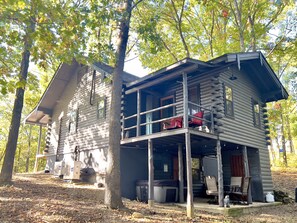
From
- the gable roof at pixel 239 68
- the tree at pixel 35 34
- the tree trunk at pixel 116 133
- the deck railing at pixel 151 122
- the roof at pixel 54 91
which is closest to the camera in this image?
the tree at pixel 35 34

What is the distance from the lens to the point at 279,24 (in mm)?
21516

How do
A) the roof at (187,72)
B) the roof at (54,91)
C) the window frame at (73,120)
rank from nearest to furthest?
the roof at (187,72) < the window frame at (73,120) < the roof at (54,91)

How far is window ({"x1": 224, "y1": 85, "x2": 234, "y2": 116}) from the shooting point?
39.5 feet

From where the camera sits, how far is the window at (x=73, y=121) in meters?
16.6

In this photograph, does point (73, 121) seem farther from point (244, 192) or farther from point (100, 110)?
point (244, 192)

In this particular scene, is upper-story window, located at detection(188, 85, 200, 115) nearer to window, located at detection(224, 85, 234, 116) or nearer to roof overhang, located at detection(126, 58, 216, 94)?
roof overhang, located at detection(126, 58, 216, 94)

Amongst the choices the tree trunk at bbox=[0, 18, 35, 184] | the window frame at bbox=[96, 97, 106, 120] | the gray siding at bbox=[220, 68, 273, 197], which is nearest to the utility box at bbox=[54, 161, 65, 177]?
the window frame at bbox=[96, 97, 106, 120]

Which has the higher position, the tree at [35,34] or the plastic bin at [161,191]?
the tree at [35,34]

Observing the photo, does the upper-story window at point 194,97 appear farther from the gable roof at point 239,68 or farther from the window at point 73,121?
the window at point 73,121

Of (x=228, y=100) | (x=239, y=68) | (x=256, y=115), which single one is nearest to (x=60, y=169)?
(x=228, y=100)

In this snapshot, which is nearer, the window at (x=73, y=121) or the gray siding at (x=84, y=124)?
the gray siding at (x=84, y=124)

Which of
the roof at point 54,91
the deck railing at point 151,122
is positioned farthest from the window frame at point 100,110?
the roof at point 54,91

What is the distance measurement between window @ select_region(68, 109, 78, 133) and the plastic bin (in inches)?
250

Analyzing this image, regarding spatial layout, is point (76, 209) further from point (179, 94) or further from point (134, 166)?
point (179, 94)
